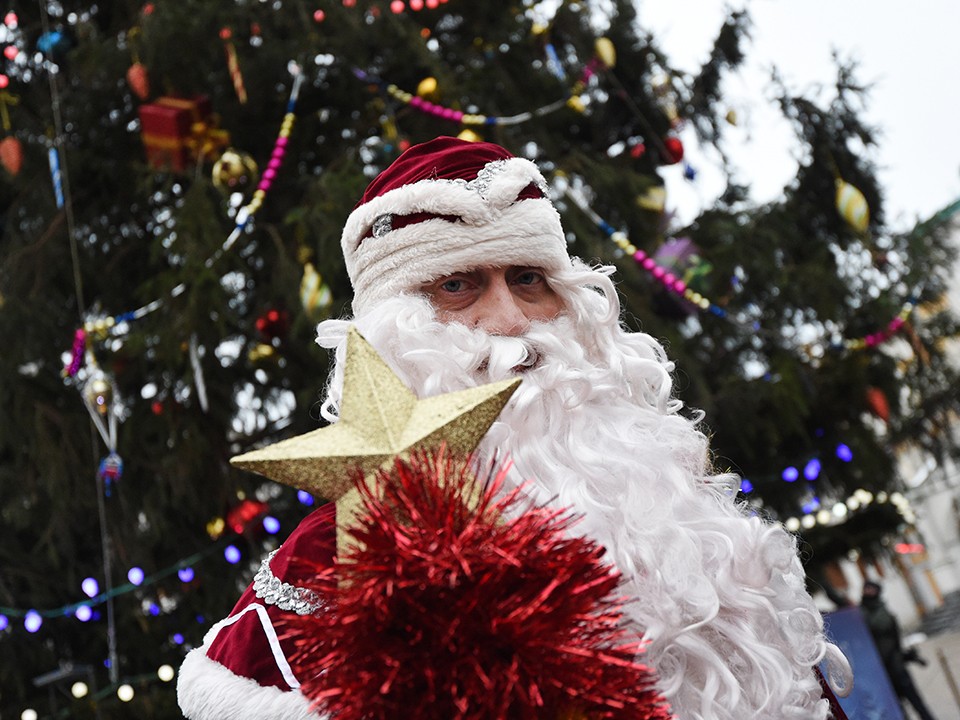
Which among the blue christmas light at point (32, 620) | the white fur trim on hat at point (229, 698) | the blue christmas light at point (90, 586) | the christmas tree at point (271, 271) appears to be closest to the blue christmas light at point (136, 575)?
the christmas tree at point (271, 271)

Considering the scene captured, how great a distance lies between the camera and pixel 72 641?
699 cm

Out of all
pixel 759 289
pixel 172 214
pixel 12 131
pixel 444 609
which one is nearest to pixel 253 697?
pixel 444 609

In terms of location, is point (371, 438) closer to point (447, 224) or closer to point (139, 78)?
point (447, 224)

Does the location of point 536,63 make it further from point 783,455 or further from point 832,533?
point 832,533

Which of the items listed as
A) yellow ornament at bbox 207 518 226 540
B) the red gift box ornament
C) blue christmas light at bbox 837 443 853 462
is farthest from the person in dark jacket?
the red gift box ornament

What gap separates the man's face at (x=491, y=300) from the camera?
6.88 ft

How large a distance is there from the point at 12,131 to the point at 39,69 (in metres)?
0.72

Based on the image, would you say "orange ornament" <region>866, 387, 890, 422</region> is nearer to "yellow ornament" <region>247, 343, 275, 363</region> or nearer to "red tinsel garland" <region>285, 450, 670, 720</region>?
"yellow ornament" <region>247, 343, 275, 363</region>

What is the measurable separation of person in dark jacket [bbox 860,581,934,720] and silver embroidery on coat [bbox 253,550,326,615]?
25.4ft

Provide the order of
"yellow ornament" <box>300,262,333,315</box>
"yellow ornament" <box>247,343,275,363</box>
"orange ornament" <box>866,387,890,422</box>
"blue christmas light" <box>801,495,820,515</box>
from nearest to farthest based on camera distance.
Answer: "yellow ornament" <box>300,262,333,315</box> → "yellow ornament" <box>247,343,275,363</box> → "orange ornament" <box>866,387,890,422</box> → "blue christmas light" <box>801,495,820,515</box>

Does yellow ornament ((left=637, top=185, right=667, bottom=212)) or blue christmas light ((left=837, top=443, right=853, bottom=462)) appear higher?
yellow ornament ((left=637, top=185, right=667, bottom=212))

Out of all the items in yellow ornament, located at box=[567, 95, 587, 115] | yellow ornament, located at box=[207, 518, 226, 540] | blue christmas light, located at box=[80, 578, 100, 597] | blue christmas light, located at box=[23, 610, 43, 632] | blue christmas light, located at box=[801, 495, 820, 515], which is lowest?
blue christmas light, located at box=[801, 495, 820, 515]

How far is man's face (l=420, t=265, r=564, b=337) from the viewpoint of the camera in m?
2.10

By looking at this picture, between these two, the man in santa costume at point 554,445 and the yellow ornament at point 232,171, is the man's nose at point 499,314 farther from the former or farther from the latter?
the yellow ornament at point 232,171
